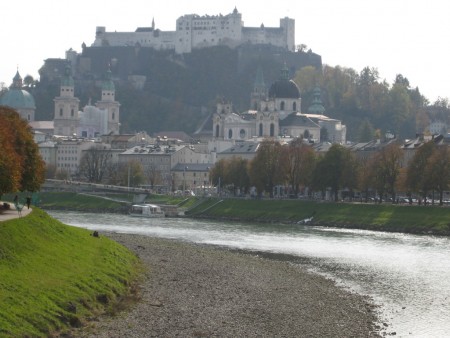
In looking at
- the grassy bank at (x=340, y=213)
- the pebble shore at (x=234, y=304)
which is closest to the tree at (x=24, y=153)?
the pebble shore at (x=234, y=304)

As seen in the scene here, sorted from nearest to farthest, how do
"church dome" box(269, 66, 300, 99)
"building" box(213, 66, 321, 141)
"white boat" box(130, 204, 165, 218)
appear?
"white boat" box(130, 204, 165, 218) → "building" box(213, 66, 321, 141) → "church dome" box(269, 66, 300, 99)

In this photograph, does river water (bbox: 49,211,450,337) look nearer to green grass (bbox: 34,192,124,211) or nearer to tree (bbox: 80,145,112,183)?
green grass (bbox: 34,192,124,211)

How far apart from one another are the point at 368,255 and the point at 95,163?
96987 mm

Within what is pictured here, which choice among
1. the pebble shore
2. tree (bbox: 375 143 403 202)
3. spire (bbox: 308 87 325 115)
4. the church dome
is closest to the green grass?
tree (bbox: 375 143 403 202)

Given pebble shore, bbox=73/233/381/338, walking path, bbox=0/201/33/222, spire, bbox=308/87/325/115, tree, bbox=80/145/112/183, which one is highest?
spire, bbox=308/87/325/115

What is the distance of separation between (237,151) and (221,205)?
4477cm

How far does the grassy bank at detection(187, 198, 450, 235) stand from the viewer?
3068 inches

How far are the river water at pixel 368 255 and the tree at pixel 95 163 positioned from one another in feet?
175

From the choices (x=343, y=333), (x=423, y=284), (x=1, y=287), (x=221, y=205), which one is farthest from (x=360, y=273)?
(x=221, y=205)

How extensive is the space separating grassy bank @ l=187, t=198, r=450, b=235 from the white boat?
264 cm

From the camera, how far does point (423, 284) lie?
153 ft

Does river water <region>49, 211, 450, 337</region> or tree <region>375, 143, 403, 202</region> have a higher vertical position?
tree <region>375, 143, 403, 202</region>

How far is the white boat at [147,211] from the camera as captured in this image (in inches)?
4104

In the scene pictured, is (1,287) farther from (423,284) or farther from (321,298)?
(423,284)
